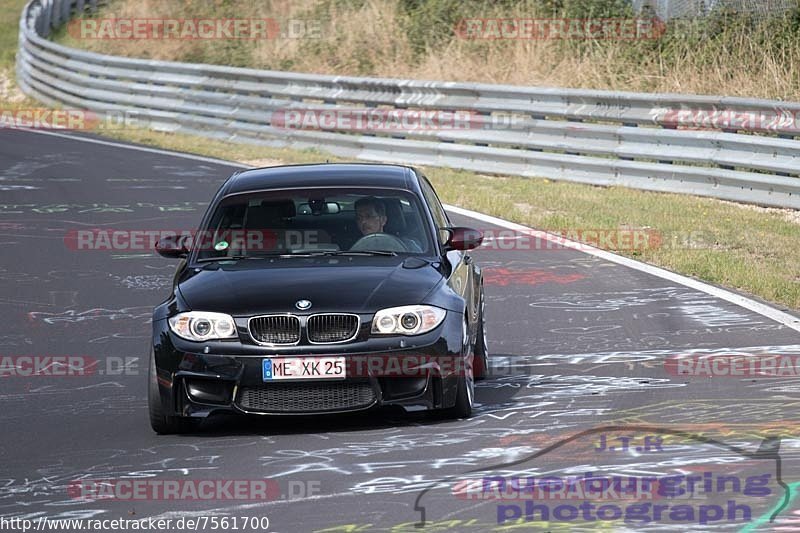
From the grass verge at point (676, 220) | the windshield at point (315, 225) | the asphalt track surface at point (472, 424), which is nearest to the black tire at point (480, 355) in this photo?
the asphalt track surface at point (472, 424)

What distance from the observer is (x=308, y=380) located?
25.3 feet

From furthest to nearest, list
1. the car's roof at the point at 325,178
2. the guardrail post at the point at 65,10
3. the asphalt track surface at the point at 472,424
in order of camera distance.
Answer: the guardrail post at the point at 65,10
the car's roof at the point at 325,178
the asphalt track surface at the point at 472,424

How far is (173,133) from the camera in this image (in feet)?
94.5

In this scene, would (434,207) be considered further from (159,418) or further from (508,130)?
(508,130)

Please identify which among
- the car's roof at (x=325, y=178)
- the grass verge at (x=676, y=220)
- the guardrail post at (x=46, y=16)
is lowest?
the grass verge at (x=676, y=220)

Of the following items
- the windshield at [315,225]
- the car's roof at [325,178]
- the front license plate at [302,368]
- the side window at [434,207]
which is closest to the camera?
the front license plate at [302,368]

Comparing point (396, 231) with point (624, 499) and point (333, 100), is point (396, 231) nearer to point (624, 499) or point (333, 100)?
point (624, 499)

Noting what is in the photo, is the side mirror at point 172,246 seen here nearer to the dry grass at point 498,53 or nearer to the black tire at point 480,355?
the black tire at point 480,355

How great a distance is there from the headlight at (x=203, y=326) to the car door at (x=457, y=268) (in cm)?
134

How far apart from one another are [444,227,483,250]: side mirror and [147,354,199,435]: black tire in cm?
201

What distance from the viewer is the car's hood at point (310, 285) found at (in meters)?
7.89

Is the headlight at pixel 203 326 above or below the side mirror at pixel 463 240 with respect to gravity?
below

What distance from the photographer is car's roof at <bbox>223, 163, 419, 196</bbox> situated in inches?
366

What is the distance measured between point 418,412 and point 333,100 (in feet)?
54.3
